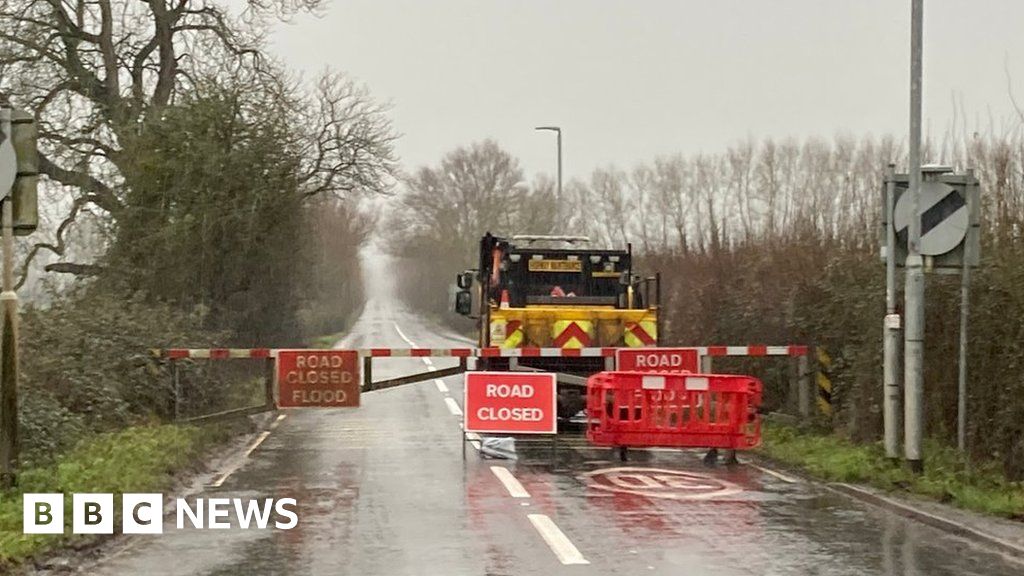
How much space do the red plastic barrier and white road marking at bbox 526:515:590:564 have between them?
4.66 m

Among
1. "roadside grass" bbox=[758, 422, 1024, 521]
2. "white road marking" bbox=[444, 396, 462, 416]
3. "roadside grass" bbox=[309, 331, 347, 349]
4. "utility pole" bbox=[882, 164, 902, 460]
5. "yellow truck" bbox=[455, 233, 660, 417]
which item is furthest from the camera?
"roadside grass" bbox=[309, 331, 347, 349]

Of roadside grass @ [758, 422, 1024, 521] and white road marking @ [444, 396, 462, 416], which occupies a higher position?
roadside grass @ [758, 422, 1024, 521]

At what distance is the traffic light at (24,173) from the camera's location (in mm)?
11666

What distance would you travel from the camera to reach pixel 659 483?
14.6m

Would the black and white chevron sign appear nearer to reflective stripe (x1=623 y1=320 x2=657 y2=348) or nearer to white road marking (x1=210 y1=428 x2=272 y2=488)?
reflective stripe (x1=623 y1=320 x2=657 y2=348)

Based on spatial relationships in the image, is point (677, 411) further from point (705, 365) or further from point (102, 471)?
point (102, 471)

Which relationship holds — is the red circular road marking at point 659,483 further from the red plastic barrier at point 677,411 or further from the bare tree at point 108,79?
the bare tree at point 108,79

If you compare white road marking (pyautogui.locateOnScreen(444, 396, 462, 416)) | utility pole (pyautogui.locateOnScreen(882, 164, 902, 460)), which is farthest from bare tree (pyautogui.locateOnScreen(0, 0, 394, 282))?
utility pole (pyautogui.locateOnScreen(882, 164, 902, 460))

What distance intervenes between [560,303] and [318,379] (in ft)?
14.7

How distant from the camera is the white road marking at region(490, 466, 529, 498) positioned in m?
13.7

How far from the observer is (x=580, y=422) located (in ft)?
67.8

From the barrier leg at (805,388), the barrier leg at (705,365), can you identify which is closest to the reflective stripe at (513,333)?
the barrier leg at (705,365)

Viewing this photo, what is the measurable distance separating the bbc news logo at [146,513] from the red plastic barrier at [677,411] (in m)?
5.00

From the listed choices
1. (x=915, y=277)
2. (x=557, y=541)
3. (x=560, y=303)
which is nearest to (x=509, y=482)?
(x=557, y=541)
